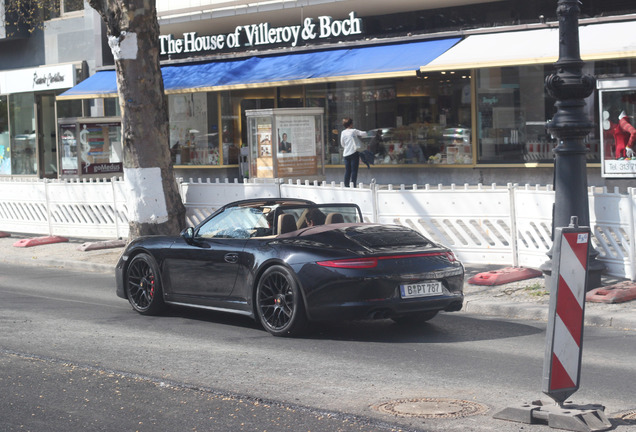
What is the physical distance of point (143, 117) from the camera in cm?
1573

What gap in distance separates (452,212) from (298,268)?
4670 mm

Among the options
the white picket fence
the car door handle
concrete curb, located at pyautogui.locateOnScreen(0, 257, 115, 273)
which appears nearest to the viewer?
the car door handle

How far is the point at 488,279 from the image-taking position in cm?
1171

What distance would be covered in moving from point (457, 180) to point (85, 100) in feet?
44.5

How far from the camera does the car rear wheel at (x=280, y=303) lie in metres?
8.80

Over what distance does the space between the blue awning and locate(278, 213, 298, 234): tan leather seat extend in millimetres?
11447

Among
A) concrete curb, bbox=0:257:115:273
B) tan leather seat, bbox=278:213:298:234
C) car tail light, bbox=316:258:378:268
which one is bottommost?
concrete curb, bbox=0:257:115:273

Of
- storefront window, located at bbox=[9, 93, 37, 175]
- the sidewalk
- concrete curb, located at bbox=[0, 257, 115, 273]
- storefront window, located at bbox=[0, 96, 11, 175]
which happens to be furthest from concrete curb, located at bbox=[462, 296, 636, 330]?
storefront window, located at bbox=[0, 96, 11, 175]

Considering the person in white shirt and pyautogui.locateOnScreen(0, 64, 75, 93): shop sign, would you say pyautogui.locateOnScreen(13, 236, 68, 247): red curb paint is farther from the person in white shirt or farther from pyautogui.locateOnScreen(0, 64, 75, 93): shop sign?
pyautogui.locateOnScreen(0, 64, 75, 93): shop sign

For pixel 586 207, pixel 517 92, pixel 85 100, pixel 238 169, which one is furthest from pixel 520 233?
pixel 85 100

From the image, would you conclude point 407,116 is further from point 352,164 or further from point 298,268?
point 298,268

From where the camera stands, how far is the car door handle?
31.2 ft

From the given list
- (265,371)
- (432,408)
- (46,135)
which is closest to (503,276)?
(265,371)

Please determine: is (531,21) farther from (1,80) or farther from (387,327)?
(1,80)
